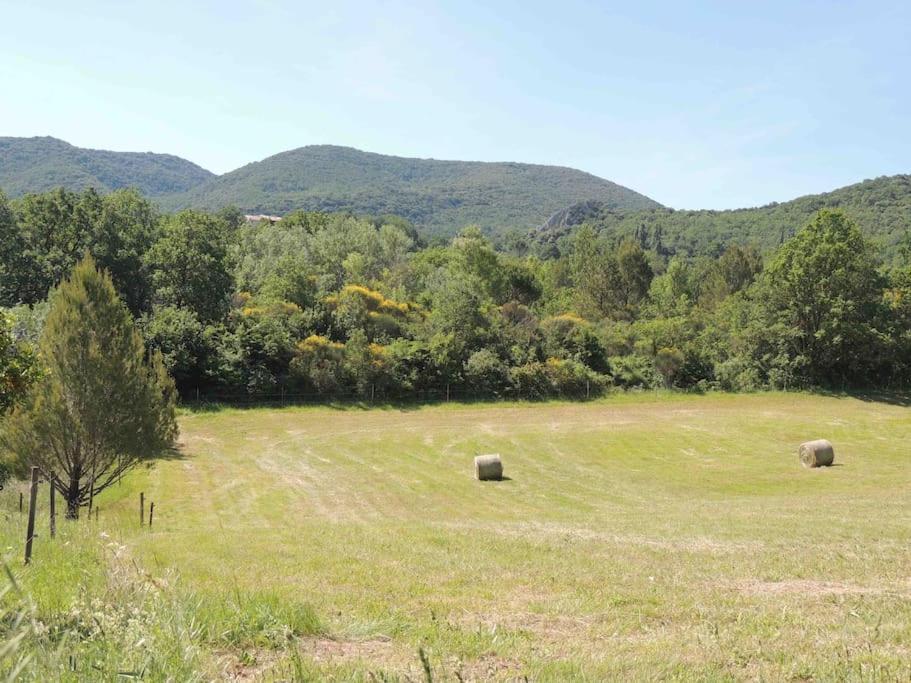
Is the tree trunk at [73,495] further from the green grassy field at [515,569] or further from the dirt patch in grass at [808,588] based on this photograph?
the dirt patch in grass at [808,588]

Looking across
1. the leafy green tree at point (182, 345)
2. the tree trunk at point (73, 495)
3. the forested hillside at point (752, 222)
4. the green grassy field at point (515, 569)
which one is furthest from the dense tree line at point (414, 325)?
the forested hillside at point (752, 222)

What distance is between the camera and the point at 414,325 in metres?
55.7

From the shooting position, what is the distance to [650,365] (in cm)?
5584

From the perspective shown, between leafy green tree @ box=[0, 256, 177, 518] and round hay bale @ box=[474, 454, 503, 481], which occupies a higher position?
leafy green tree @ box=[0, 256, 177, 518]

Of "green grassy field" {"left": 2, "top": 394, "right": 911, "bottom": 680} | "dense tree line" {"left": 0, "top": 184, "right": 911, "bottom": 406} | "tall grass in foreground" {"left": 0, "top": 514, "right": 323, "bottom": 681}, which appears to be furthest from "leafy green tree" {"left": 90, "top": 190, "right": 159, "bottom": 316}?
"tall grass in foreground" {"left": 0, "top": 514, "right": 323, "bottom": 681}

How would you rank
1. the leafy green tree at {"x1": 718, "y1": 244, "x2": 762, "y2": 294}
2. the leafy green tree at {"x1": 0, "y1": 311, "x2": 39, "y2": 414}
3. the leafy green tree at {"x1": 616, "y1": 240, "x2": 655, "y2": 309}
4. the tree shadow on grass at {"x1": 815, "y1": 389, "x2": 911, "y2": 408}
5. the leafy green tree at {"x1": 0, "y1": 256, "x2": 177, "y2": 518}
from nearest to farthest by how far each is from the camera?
the leafy green tree at {"x1": 0, "y1": 311, "x2": 39, "y2": 414} → the leafy green tree at {"x1": 0, "y1": 256, "x2": 177, "y2": 518} → the tree shadow on grass at {"x1": 815, "y1": 389, "x2": 911, "y2": 408} → the leafy green tree at {"x1": 718, "y1": 244, "x2": 762, "y2": 294} → the leafy green tree at {"x1": 616, "y1": 240, "x2": 655, "y2": 309}

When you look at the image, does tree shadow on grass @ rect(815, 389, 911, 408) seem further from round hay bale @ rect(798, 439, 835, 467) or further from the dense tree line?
round hay bale @ rect(798, 439, 835, 467)

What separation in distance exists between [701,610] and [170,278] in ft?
172

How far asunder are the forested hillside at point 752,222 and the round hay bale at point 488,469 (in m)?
109

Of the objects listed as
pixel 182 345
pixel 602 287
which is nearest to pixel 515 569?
pixel 182 345

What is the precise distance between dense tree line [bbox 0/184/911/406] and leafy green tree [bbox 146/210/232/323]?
5.1 inches

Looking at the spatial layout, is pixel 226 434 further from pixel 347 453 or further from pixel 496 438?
pixel 496 438

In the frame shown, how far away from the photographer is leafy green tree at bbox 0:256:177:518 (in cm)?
1719

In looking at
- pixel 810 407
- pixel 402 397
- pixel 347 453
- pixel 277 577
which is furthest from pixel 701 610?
pixel 810 407
